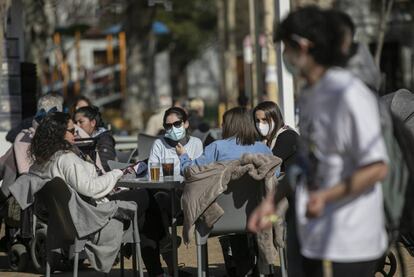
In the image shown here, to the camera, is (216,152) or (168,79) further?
(168,79)

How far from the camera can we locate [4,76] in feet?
49.9

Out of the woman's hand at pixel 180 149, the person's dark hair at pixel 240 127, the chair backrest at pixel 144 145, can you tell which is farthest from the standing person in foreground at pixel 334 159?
the chair backrest at pixel 144 145

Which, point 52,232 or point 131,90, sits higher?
point 131,90

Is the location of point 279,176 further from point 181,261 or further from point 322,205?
point 322,205

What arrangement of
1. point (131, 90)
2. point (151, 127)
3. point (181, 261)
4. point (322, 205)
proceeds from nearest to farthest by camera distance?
1. point (322, 205)
2. point (181, 261)
3. point (151, 127)
4. point (131, 90)

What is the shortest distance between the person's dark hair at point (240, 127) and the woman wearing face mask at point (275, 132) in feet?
2.47

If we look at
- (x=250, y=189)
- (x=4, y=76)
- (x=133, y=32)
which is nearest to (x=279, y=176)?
(x=250, y=189)

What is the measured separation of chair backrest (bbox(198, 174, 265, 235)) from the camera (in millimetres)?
8039

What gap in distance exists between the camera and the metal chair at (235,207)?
8047mm

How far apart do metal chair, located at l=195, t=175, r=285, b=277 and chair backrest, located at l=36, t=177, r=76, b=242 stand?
0.91 m

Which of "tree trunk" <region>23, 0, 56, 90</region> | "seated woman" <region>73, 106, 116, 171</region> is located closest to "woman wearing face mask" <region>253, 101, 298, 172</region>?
"seated woman" <region>73, 106, 116, 171</region>

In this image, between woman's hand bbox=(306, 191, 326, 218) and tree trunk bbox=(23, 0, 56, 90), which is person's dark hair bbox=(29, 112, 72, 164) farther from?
tree trunk bbox=(23, 0, 56, 90)

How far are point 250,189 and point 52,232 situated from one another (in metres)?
1.47

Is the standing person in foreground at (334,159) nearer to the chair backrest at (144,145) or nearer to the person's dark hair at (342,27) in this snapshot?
the person's dark hair at (342,27)
